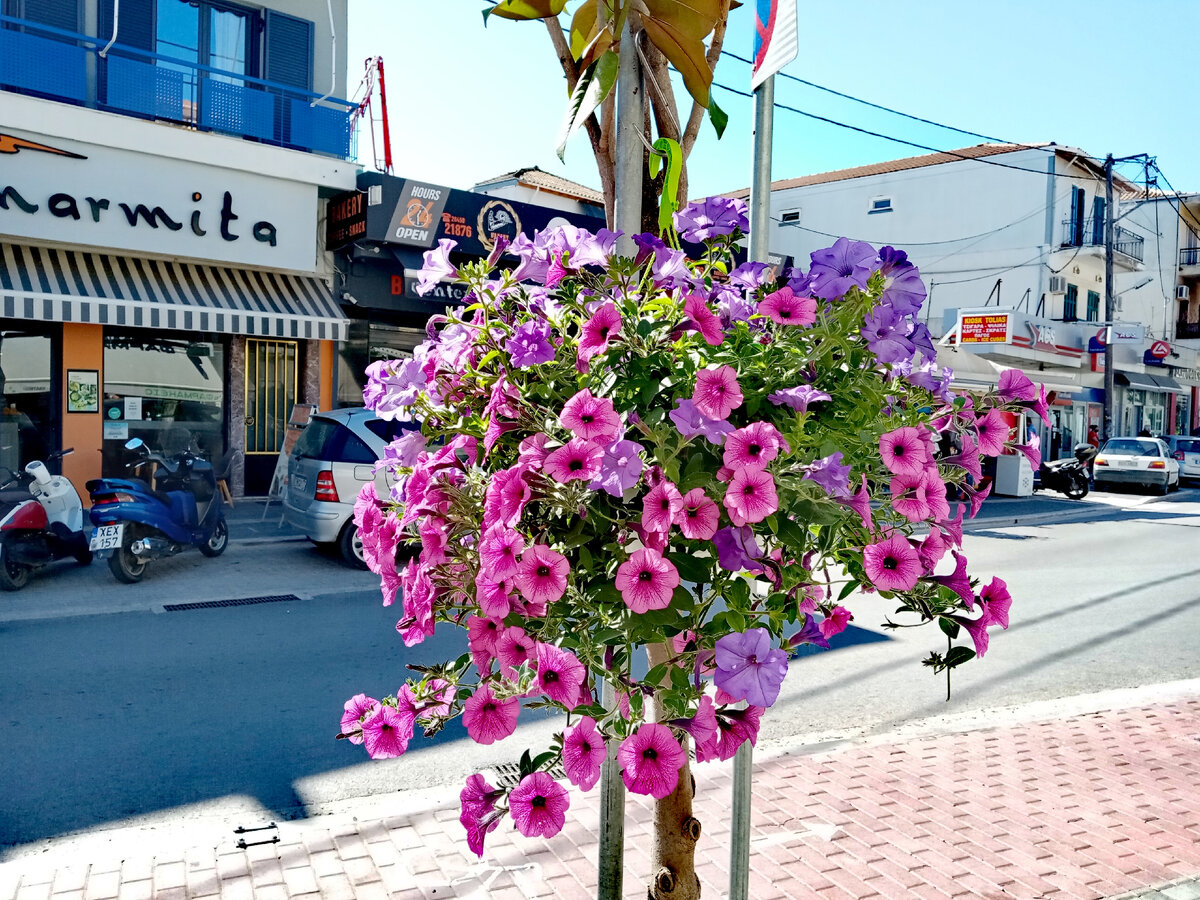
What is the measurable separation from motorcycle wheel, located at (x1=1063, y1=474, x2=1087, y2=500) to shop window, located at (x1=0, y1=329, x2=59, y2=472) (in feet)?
65.9

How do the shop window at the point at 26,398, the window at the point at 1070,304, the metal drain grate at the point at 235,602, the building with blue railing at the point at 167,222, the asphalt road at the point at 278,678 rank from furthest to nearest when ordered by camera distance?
the window at the point at 1070,304, the shop window at the point at 26,398, the building with blue railing at the point at 167,222, the metal drain grate at the point at 235,602, the asphalt road at the point at 278,678

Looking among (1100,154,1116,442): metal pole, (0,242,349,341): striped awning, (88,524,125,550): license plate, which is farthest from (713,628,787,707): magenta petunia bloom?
(1100,154,1116,442): metal pole

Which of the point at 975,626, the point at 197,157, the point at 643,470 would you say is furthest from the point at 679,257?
the point at 197,157

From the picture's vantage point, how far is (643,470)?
67.6 inches

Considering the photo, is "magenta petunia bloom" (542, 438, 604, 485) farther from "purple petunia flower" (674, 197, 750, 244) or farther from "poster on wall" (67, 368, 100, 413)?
"poster on wall" (67, 368, 100, 413)

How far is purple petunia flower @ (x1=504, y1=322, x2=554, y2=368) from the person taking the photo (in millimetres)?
1809

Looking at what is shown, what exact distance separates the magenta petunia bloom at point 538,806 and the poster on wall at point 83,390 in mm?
13322

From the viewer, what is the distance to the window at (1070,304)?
33875 mm

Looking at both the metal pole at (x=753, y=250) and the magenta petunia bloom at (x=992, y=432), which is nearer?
the magenta petunia bloom at (x=992, y=432)

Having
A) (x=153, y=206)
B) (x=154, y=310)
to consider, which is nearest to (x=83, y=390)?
(x=154, y=310)

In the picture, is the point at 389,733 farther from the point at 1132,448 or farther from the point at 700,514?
the point at 1132,448

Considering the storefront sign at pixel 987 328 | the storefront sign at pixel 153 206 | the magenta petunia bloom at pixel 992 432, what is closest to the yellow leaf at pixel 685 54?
the magenta petunia bloom at pixel 992 432

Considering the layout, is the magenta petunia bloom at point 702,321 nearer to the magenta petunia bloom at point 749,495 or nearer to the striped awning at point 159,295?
the magenta petunia bloom at point 749,495

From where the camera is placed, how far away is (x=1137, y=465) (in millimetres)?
24703
